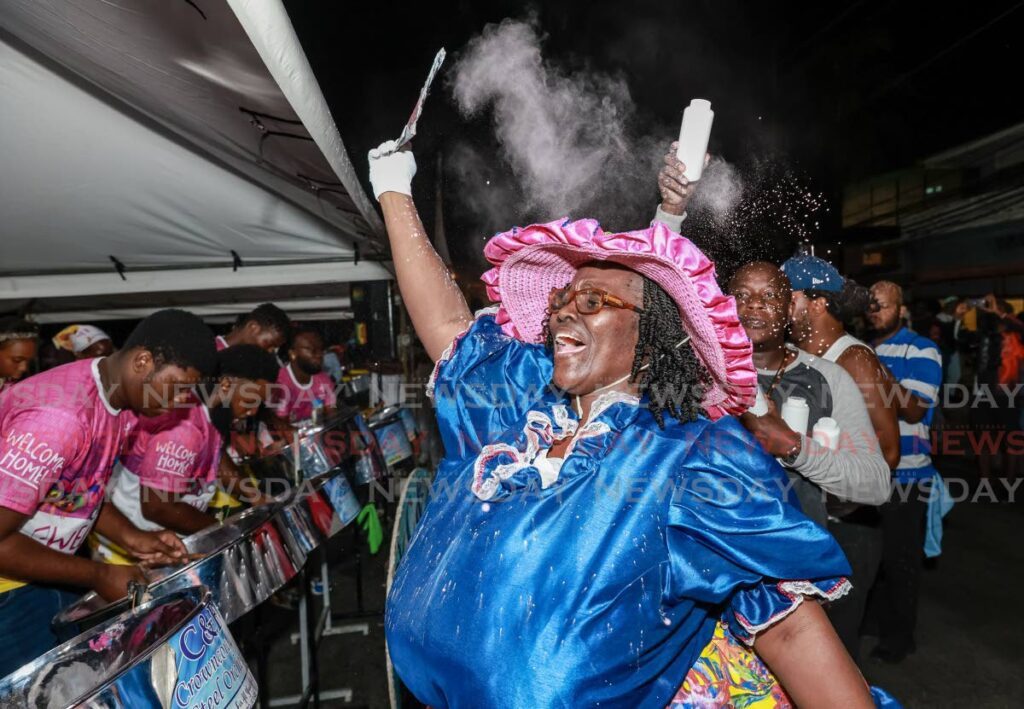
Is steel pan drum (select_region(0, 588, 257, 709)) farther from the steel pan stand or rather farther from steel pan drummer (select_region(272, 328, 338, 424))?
steel pan drummer (select_region(272, 328, 338, 424))

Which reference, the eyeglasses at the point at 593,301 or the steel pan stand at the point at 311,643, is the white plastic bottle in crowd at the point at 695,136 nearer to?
the eyeglasses at the point at 593,301

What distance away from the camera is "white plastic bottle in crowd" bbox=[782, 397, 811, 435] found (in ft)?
7.28

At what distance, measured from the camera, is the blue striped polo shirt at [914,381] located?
3.70m

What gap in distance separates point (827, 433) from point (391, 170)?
5.78 feet

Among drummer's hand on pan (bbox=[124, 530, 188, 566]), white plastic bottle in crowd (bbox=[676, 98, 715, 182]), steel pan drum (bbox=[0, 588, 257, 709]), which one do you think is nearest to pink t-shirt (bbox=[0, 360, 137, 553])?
drummer's hand on pan (bbox=[124, 530, 188, 566])

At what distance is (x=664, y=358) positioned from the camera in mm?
1522

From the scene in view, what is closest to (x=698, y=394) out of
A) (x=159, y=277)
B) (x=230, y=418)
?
(x=230, y=418)

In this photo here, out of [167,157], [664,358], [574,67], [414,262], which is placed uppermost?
[574,67]

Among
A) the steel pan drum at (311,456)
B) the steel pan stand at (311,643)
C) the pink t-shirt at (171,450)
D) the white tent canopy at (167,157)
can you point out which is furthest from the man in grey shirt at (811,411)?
the pink t-shirt at (171,450)

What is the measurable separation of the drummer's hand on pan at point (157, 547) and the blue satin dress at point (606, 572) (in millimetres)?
1268

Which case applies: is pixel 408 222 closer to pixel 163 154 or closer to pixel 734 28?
pixel 163 154

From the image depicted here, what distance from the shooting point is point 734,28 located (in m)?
3.40

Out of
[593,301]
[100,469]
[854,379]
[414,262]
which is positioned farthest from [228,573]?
[854,379]

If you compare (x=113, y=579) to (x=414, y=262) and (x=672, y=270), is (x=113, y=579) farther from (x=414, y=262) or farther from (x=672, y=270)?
(x=672, y=270)
